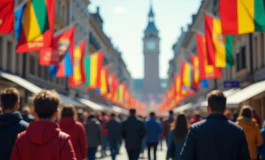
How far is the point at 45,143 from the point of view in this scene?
400cm

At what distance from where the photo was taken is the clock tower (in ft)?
486

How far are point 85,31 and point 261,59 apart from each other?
32.1 meters

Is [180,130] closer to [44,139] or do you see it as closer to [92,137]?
[92,137]

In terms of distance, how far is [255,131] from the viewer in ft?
27.1

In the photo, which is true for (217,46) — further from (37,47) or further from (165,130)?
(37,47)

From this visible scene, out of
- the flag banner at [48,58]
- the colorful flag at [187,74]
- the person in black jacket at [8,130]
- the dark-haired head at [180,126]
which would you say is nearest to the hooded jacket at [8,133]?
the person in black jacket at [8,130]

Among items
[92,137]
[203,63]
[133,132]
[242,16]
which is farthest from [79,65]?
[242,16]

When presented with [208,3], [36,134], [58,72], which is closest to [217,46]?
[58,72]

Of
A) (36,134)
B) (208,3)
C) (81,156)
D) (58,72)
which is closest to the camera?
(36,134)

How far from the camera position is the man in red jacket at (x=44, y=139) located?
400 centimetres

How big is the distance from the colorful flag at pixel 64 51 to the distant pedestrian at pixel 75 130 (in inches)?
395

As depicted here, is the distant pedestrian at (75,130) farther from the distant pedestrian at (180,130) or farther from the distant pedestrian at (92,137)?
the distant pedestrian at (92,137)

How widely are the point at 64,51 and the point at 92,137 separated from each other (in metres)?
6.94

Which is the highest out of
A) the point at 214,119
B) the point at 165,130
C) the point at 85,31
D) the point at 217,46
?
the point at 85,31
